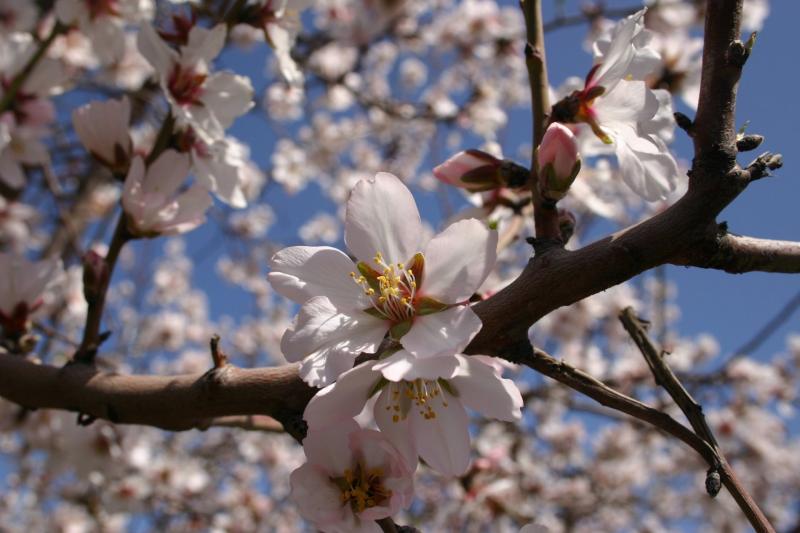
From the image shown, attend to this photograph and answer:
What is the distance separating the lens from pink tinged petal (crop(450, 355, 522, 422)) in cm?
73

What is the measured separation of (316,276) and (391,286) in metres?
0.10

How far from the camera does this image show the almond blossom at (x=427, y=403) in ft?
2.34

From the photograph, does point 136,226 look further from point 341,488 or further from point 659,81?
point 659,81

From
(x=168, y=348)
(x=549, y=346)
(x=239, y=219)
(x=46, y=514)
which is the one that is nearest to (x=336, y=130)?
(x=239, y=219)

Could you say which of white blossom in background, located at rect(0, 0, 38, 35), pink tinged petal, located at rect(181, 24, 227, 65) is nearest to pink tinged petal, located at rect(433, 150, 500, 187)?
pink tinged petal, located at rect(181, 24, 227, 65)

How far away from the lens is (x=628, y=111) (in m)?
0.97

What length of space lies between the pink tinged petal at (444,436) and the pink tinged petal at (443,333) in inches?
5.5

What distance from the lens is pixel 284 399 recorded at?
0.85 meters

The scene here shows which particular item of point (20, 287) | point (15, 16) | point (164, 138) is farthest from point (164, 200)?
point (15, 16)

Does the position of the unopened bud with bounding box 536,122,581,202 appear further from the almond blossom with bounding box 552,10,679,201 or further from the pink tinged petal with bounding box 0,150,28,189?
the pink tinged petal with bounding box 0,150,28,189

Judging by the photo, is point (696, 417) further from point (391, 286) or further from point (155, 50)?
point (155, 50)

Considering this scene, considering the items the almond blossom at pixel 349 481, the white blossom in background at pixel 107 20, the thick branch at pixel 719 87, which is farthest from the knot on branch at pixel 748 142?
the white blossom in background at pixel 107 20

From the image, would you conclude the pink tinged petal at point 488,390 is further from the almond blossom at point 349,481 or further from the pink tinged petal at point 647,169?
the pink tinged petal at point 647,169

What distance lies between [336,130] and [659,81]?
226 inches
